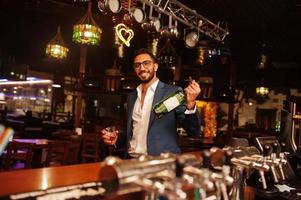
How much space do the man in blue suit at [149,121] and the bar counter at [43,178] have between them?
0.87m

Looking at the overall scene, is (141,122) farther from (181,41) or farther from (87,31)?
(181,41)

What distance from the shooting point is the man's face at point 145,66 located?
2.36 m

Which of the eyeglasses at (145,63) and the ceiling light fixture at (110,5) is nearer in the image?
the eyeglasses at (145,63)

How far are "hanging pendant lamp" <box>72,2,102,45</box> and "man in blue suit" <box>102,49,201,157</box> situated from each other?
3.32m

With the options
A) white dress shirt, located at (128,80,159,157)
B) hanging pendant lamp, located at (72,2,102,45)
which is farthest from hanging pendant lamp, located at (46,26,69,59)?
white dress shirt, located at (128,80,159,157)

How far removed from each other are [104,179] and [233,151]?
0.61m

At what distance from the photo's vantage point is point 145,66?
239 cm

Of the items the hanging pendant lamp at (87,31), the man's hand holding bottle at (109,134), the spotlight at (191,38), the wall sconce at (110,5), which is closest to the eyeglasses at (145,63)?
the man's hand holding bottle at (109,134)

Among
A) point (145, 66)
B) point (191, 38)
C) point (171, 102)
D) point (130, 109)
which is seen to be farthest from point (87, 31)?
point (171, 102)

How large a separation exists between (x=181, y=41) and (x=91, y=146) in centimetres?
376

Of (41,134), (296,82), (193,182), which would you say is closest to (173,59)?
(41,134)

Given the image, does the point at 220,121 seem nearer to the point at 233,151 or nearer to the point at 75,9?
the point at 75,9

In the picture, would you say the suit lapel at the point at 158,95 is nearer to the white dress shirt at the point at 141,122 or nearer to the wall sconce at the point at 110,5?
the white dress shirt at the point at 141,122

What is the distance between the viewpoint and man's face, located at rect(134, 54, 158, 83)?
7.75 feet
